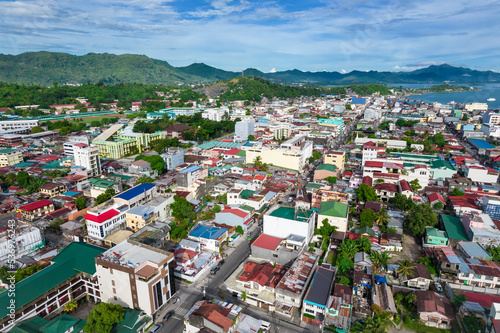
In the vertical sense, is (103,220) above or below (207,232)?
above

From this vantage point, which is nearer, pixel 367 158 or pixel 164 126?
pixel 367 158

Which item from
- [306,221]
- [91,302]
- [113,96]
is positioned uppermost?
[113,96]

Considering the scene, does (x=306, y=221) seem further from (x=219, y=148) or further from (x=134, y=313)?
(x=219, y=148)

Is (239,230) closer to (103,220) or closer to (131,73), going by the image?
(103,220)

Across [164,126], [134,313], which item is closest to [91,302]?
[134,313]

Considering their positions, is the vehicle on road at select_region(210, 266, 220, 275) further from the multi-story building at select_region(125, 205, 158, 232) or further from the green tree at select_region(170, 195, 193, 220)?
the multi-story building at select_region(125, 205, 158, 232)

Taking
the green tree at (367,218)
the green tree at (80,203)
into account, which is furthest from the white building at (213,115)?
the green tree at (367,218)

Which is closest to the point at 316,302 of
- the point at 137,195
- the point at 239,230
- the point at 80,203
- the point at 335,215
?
the point at 335,215
